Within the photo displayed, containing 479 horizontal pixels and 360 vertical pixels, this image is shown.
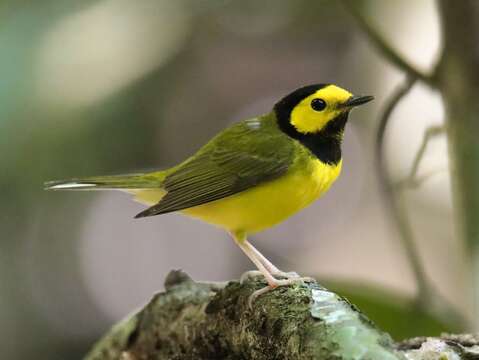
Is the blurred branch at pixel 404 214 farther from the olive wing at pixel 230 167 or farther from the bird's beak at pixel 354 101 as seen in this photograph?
the olive wing at pixel 230 167

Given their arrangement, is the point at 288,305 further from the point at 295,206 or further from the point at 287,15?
the point at 287,15

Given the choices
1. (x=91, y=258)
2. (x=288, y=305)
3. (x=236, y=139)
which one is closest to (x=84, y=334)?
(x=91, y=258)

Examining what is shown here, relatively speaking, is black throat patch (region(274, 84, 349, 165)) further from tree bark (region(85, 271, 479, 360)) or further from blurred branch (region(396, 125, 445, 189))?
tree bark (region(85, 271, 479, 360))

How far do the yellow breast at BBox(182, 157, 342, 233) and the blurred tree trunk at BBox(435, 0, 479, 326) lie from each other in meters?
0.29

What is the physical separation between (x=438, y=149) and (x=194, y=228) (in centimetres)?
177

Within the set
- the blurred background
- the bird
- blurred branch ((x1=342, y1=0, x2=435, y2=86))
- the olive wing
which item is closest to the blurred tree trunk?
blurred branch ((x1=342, y1=0, x2=435, y2=86))

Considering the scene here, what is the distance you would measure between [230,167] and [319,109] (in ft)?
0.81

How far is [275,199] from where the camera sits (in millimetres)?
1801

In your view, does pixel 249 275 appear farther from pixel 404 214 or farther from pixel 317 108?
pixel 404 214

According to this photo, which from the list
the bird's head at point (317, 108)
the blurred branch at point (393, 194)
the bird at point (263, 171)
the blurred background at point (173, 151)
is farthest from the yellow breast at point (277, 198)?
the blurred background at point (173, 151)

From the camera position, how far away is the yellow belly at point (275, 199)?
1.80 meters

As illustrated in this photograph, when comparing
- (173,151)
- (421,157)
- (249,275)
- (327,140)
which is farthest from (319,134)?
(173,151)

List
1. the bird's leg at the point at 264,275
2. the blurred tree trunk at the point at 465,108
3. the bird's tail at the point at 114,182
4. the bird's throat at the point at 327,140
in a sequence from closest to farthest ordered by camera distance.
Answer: the bird's leg at the point at 264,275, the blurred tree trunk at the point at 465,108, the bird's throat at the point at 327,140, the bird's tail at the point at 114,182

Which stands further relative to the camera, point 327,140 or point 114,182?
point 114,182
